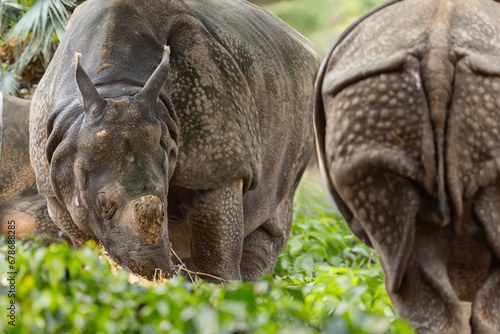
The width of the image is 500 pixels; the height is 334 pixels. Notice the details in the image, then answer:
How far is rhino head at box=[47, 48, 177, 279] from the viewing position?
4.23 meters

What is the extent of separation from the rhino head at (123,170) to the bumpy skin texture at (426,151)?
141 cm

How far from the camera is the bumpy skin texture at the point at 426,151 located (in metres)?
2.92

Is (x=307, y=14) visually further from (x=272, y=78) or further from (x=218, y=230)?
(x=218, y=230)

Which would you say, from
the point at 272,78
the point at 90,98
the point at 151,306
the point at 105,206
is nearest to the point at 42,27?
the point at 272,78

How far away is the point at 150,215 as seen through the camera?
413 centimetres

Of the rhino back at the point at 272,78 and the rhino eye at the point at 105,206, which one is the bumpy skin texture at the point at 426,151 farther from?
the rhino back at the point at 272,78

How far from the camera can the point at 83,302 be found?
8.34 feet

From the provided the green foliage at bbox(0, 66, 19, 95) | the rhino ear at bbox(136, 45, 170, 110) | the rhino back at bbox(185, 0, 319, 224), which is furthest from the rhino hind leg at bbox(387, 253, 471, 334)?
the green foliage at bbox(0, 66, 19, 95)

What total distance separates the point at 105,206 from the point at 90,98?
2.02ft

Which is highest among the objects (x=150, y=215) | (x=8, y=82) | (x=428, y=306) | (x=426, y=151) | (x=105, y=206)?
(x=426, y=151)

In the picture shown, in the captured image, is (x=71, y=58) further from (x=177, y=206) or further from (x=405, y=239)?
(x=405, y=239)

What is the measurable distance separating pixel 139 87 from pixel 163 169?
566 millimetres

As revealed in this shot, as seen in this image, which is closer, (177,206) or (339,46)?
(339,46)

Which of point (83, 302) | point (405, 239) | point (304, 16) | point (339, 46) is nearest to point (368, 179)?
point (405, 239)
